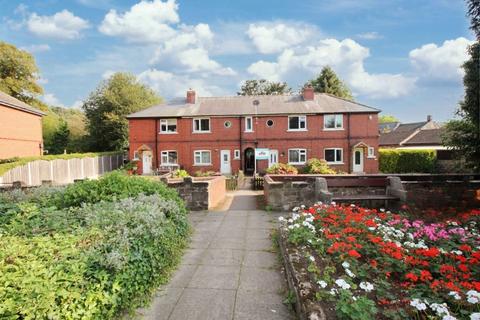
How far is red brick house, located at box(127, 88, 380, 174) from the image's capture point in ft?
83.9

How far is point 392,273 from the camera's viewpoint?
13.6ft

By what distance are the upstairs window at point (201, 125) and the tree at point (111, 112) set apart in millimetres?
14174

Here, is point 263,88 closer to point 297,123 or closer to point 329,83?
point 329,83

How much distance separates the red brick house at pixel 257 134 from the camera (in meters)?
25.6

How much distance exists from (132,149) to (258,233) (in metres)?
22.8

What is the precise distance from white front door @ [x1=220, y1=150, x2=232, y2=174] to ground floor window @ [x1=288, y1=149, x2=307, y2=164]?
17.6 ft

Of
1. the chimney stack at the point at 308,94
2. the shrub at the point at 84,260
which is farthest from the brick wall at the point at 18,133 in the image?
the chimney stack at the point at 308,94

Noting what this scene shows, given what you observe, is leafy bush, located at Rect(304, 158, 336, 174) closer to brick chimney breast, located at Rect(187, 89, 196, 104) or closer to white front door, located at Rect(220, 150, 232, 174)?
white front door, located at Rect(220, 150, 232, 174)

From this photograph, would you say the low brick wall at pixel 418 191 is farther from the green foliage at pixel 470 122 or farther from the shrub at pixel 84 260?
the shrub at pixel 84 260

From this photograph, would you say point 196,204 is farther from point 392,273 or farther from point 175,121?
point 175,121

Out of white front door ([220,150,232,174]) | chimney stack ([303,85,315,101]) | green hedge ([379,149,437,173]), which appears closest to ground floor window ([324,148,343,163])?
green hedge ([379,149,437,173])

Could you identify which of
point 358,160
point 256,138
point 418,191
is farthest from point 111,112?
point 418,191

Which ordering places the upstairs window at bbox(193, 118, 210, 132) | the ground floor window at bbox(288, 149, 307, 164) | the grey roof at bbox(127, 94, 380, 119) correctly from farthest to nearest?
1. the upstairs window at bbox(193, 118, 210, 132)
2. the ground floor window at bbox(288, 149, 307, 164)
3. the grey roof at bbox(127, 94, 380, 119)

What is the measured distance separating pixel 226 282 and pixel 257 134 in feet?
72.5
